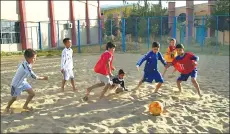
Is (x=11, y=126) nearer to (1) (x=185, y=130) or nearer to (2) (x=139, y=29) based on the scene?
(1) (x=185, y=130)

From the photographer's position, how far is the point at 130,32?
35438 mm

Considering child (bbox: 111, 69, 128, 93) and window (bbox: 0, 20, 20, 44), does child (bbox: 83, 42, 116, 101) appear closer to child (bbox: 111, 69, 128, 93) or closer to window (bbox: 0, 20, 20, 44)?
child (bbox: 111, 69, 128, 93)

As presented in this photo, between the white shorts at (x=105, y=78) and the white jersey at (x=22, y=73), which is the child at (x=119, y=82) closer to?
the white shorts at (x=105, y=78)

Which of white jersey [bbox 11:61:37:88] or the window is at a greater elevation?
the window

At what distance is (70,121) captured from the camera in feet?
14.8

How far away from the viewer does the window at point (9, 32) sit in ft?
66.9

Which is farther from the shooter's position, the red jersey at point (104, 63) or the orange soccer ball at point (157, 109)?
the red jersey at point (104, 63)

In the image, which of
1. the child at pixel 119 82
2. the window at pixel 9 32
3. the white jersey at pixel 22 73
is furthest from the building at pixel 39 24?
the white jersey at pixel 22 73

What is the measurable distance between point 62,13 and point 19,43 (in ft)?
22.7

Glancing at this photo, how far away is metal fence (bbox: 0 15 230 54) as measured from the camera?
2006 centimetres

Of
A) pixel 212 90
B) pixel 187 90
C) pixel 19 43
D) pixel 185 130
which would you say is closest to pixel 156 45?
pixel 187 90

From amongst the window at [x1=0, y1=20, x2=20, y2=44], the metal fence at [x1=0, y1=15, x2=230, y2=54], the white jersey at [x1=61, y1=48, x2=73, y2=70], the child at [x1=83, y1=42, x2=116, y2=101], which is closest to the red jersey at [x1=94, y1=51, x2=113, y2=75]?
the child at [x1=83, y1=42, x2=116, y2=101]

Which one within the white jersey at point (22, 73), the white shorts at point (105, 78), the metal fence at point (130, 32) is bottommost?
the white shorts at point (105, 78)

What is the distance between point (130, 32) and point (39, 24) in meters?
16.7
